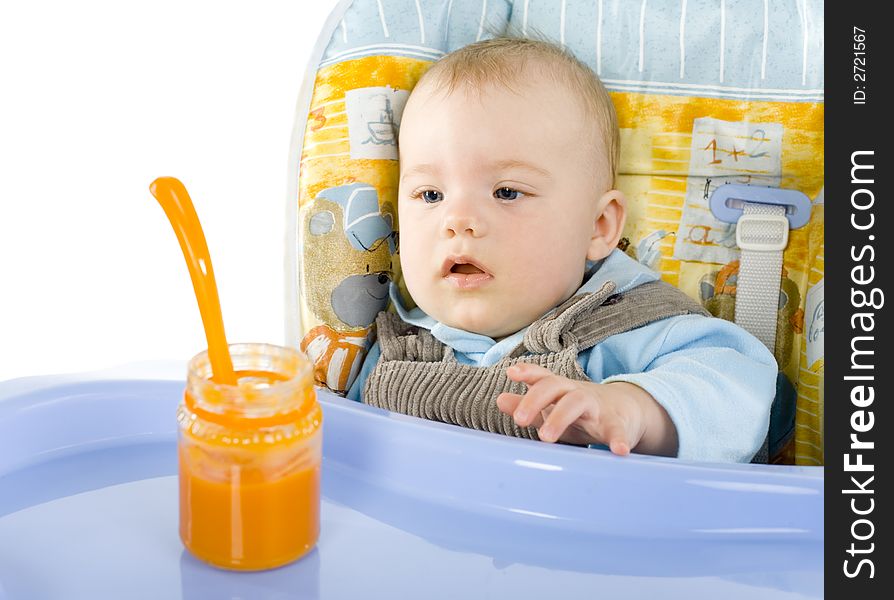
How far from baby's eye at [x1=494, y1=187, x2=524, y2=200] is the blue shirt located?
140 millimetres

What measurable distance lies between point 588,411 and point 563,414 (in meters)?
0.03

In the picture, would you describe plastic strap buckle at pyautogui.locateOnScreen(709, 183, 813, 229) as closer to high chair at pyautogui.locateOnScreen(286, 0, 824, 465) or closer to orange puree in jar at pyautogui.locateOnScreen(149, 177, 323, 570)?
high chair at pyautogui.locateOnScreen(286, 0, 824, 465)

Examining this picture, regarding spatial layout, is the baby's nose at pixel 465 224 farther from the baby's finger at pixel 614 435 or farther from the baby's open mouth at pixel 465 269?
the baby's finger at pixel 614 435

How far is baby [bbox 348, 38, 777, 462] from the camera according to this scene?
1112 mm

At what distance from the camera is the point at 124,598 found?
0.73 m

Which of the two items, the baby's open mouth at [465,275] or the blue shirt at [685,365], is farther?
the baby's open mouth at [465,275]

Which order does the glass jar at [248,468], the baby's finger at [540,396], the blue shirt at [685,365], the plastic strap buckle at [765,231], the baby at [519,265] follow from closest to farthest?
1. the glass jar at [248,468]
2. the baby's finger at [540,396]
3. the blue shirt at [685,365]
4. the baby at [519,265]
5. the plastic strap buckle at [765,231]

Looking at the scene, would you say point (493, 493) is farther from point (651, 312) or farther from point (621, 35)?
point (621, 35)

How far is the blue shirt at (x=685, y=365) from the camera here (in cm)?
100

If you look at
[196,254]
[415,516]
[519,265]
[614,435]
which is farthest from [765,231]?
[196,254]

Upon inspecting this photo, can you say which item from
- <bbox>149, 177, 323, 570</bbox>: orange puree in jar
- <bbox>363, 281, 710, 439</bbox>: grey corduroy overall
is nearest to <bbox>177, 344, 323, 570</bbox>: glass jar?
<bbox>149, 177, 323, 570</bbox>: orange puree in jar

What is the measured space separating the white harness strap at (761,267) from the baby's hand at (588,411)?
0.28m

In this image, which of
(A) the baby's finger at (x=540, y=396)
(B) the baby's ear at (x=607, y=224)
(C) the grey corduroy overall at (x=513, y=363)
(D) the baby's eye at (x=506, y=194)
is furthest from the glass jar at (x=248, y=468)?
(B) the baby's ear at (x=607, y=224)

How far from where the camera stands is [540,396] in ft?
2.92
